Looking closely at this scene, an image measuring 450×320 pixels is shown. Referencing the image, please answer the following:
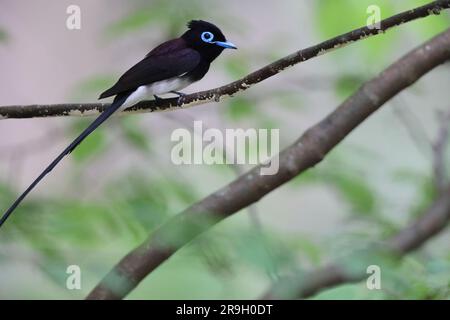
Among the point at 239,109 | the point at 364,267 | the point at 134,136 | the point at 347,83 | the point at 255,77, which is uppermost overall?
the point at 347,83

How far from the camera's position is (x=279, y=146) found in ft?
7.41

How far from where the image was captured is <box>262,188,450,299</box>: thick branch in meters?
1.55

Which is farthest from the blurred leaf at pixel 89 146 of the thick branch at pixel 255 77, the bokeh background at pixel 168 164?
the thick branch at pixel 255 77

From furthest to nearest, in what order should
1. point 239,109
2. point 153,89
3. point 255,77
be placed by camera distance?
point 239,109
point 153,89
point 255,77

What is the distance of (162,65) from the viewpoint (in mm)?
1565

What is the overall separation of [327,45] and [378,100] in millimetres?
416

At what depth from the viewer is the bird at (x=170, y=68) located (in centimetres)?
145

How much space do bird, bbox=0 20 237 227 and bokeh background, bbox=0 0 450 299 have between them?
207 millimetres

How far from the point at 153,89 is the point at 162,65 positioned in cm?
7

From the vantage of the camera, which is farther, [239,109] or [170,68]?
[239,109]

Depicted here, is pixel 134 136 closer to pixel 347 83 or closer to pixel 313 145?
pixel 313 145

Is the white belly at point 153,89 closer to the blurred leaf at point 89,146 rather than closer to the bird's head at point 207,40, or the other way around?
the bird's head at point 207,40

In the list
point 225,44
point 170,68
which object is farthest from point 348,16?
point 170,68
